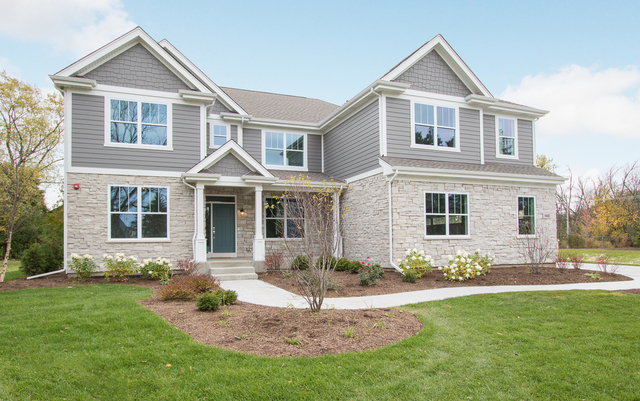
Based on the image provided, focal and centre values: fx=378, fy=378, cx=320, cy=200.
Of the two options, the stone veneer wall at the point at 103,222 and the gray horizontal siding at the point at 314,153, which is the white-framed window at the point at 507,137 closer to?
the gray horizontal siding at the point at 314,153

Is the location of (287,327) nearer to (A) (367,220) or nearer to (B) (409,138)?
(A) (367,220)

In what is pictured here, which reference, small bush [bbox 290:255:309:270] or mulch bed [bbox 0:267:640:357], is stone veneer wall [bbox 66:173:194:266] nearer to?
mulch bed [bbox 0:267:640:357]

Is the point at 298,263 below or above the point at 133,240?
below

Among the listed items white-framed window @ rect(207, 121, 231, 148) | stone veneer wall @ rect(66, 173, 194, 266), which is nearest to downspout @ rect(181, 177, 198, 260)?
stone veneer wall @ rect(66, 173, 194, 266)

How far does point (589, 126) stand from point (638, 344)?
3156cm

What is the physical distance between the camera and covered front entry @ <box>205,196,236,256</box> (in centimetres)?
1377

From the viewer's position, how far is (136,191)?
11883 mm

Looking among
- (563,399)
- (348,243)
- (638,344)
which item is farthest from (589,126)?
(563,399)

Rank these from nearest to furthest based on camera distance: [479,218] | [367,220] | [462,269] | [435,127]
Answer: [462,269] → [479,218] → [367,220] → [435,127]

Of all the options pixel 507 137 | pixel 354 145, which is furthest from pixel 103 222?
pixel 507 137

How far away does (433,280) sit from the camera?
10664 mm

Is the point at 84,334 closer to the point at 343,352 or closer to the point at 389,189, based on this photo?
the point at 343,352

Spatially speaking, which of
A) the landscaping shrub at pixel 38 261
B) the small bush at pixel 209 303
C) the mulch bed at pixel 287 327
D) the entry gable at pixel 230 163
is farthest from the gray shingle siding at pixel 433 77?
the landscaping shrub at pixel 38 261

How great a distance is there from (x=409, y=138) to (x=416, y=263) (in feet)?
14.2
